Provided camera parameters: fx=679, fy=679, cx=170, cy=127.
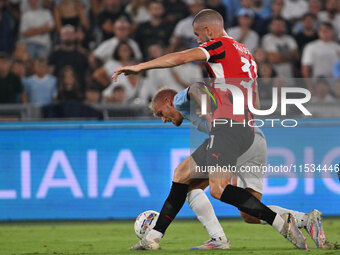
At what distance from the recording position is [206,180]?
6020mm

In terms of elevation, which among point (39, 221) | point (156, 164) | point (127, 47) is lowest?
point (39, 221)

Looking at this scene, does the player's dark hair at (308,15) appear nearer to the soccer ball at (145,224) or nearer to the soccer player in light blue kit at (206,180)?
the soccer player in light blue kit at (206,180)

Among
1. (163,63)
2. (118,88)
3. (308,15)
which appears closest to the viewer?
(163,63)

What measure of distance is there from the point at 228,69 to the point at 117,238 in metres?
2.68

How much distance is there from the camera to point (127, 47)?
1134 centimetres

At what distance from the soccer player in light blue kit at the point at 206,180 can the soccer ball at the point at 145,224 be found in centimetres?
40

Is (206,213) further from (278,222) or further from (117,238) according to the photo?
(117,238)

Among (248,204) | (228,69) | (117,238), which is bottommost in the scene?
(117,238)

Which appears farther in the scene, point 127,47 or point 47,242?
point 127,47

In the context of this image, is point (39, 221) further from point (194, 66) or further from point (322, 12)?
point (322, 12)

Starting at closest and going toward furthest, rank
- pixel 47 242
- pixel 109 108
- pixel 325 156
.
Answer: pixel 47 242
pixel 325 156
pixel 109 108

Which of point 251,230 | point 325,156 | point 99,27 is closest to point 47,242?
point 251,230

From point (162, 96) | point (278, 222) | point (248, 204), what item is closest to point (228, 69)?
point (162, 96)

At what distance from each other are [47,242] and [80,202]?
68.1 inches
